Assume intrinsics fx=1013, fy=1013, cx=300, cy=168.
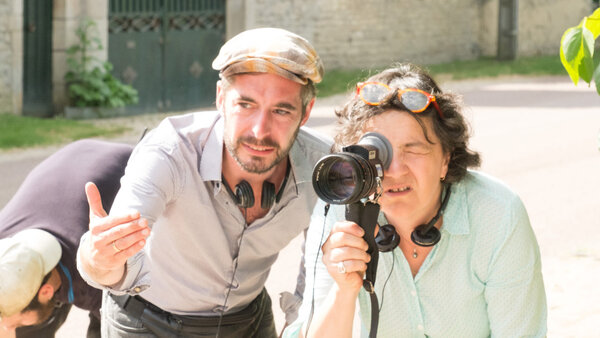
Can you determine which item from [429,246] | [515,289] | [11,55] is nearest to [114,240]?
[429,246]

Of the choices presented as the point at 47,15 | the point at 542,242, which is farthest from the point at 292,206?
the point at 47,15

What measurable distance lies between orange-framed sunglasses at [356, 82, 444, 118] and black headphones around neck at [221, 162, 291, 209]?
73 cm

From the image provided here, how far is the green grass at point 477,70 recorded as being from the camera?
17844 mm

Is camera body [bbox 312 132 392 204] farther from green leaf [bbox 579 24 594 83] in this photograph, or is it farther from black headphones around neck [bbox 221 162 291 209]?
black headphones around neck [bbox 221 162 291 209]

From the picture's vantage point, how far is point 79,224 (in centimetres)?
455

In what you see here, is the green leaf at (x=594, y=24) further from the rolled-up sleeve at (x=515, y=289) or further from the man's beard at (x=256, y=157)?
the man's beard at (x=256, y=157)

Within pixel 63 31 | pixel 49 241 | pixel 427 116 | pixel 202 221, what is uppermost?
pixel 427 116

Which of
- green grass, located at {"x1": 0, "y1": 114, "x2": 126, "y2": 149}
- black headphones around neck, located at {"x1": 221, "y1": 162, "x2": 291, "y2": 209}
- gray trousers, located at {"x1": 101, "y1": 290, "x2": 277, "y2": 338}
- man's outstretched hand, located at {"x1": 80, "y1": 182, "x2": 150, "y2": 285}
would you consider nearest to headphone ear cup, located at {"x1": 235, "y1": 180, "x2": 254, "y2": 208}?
black headphones around neck, located at {"x1": 221, "y1": 162, "x2": 291, "y2": 209}

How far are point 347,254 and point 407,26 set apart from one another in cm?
1848

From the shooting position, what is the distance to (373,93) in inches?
125

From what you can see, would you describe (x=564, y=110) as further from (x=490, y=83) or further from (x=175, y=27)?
(x=175, y=27)

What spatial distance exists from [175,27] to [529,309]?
13.1 meters

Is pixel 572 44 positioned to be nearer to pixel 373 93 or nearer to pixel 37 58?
pixel 373 93

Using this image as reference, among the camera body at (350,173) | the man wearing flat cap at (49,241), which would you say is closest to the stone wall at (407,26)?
the man wearing flat cap at (49,241)
